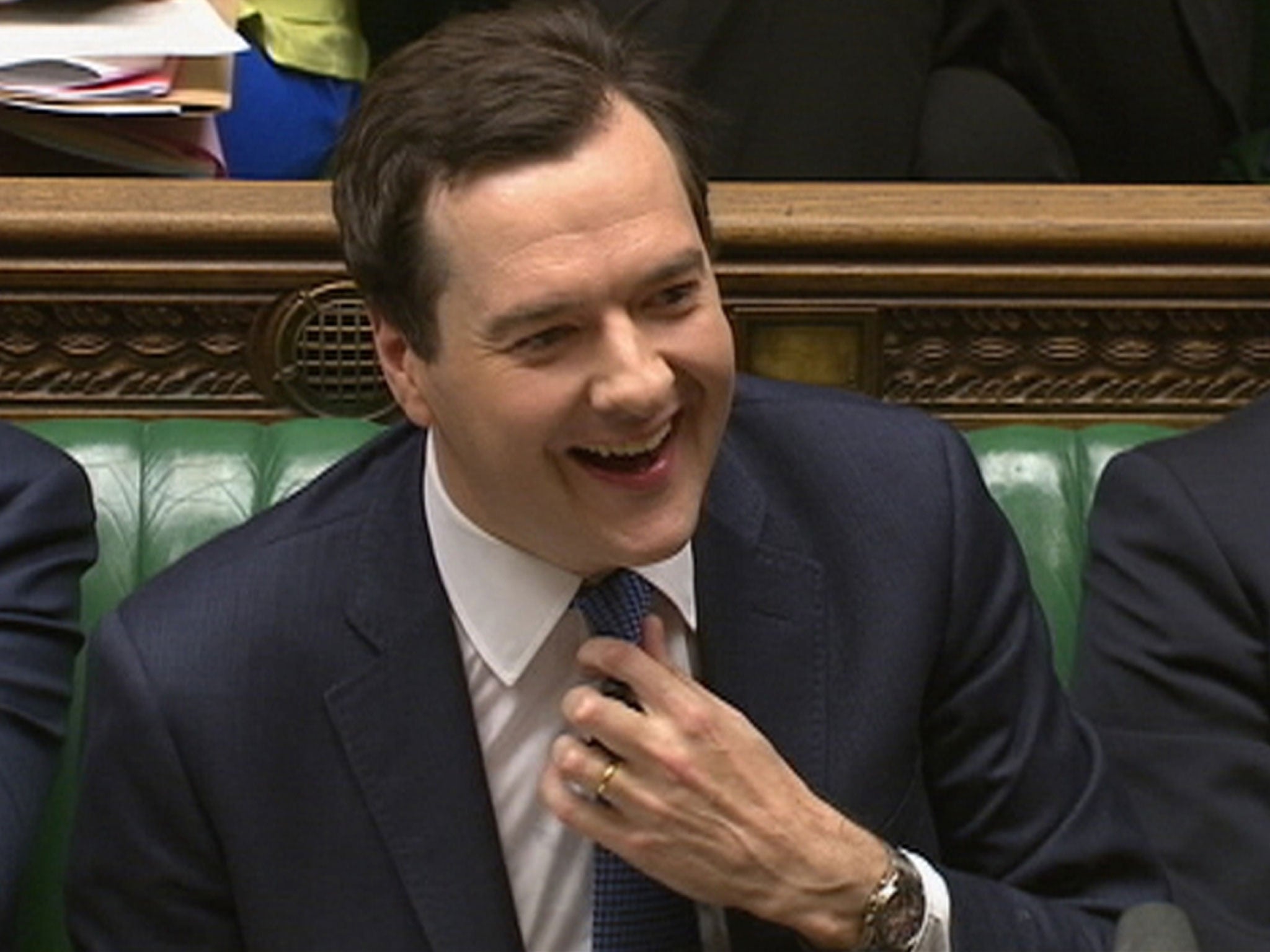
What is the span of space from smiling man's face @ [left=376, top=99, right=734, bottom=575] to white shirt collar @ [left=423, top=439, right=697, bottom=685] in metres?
0.08

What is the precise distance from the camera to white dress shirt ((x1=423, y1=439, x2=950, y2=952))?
A: 1.52m

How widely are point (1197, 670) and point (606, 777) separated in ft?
1.49

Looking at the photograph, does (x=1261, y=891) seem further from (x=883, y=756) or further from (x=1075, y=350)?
(x=1075, y=350)

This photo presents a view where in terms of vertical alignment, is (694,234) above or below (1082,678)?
above

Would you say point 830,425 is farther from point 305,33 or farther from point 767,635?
point 305,33

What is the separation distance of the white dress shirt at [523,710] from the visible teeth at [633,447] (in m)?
0.14

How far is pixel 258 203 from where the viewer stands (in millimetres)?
1932

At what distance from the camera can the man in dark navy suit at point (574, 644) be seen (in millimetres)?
1387

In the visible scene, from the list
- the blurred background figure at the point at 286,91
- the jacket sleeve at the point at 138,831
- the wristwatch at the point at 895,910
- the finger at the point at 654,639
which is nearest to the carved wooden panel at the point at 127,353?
the blurred background figure at the point at 286,91

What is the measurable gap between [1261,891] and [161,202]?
91cm

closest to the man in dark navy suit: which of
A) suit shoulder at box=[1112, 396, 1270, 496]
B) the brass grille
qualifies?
suit shoulder at box=[1112, 396, 1270, 496]

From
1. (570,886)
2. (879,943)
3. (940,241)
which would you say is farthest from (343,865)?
(940,241)

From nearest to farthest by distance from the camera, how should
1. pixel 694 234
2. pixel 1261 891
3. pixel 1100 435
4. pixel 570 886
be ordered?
1. pixel 694 234
2. pixel 570 886
3. pixel 1261 891
4. pixel 1100 435

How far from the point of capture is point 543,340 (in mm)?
1389
